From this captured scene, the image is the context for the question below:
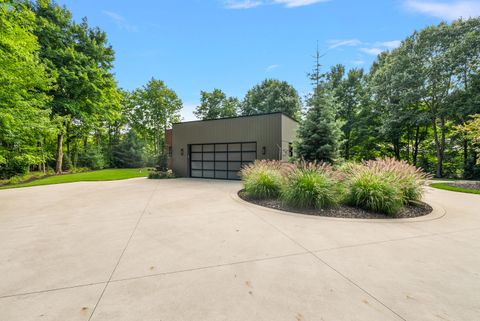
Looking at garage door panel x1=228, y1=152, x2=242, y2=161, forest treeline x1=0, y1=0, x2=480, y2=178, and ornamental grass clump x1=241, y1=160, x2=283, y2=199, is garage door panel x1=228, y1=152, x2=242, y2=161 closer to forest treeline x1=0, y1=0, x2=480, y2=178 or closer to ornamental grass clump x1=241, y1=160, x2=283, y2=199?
forest treeline x1=0, y1=0, x2=480, y2=178

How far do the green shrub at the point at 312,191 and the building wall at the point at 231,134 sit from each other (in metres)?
5.86

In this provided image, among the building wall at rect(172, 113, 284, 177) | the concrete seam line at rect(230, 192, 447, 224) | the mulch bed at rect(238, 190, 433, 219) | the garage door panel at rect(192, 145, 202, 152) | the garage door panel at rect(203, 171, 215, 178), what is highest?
the building wall at rect(172, 113, 284, 177)

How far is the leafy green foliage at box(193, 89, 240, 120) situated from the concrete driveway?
2452 centimetres

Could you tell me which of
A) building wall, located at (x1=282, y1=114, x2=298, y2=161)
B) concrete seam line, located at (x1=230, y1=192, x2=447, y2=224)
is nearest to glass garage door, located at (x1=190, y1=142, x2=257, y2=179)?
building wall, located at (x1=282, y1=114, x2=298, y2=161)

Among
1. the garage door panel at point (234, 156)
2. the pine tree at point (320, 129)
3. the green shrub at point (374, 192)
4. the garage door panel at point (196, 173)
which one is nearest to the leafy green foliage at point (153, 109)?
the garage door panel at point (196, 173)

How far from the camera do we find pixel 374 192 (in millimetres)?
4762

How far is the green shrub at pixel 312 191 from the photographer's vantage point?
4.98m

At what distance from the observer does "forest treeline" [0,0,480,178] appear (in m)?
8.03

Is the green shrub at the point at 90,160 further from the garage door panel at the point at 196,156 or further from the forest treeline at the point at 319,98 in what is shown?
the garage door panel at the point at 196,156

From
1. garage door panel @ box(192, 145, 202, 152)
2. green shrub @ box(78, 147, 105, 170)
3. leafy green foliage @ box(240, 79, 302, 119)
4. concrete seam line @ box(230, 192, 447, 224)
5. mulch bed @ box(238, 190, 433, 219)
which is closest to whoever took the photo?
concrete seam line @ box(230, 192, 447, 224)

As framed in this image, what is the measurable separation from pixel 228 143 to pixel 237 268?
10.4 m

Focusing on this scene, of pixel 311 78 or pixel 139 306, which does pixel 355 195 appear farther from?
pixel 311 78

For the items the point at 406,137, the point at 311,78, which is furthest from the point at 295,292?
the point at 406,137

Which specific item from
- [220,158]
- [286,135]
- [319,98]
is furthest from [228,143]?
[319,98]
